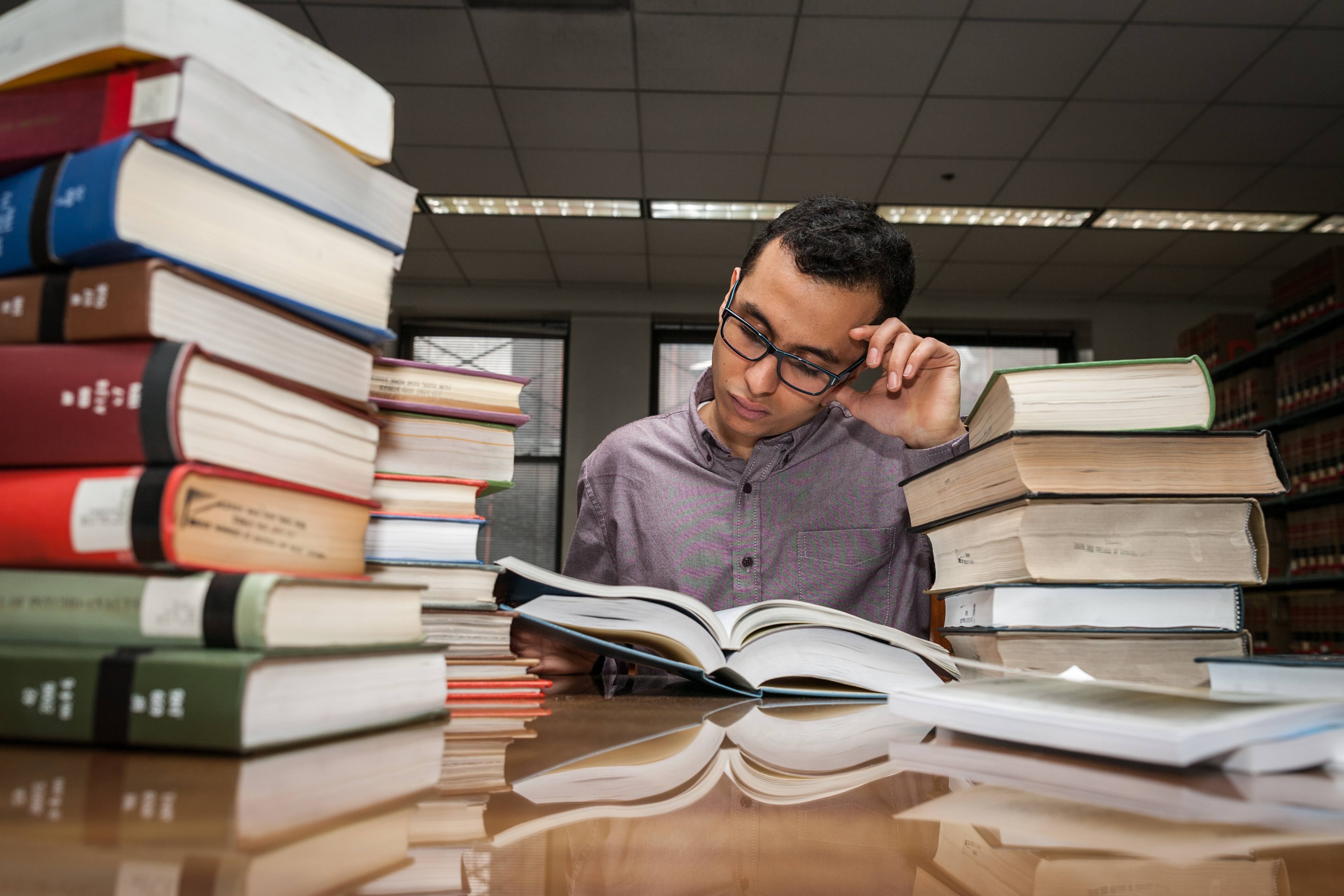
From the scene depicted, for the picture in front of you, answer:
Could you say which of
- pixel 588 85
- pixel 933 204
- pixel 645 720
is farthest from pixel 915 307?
pixel 645 720

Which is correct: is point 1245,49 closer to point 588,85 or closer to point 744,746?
point 588,85

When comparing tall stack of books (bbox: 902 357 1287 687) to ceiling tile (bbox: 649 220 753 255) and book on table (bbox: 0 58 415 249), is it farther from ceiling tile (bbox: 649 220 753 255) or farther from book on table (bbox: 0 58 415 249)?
ceiling tile (bbox: 649 220 753 255)

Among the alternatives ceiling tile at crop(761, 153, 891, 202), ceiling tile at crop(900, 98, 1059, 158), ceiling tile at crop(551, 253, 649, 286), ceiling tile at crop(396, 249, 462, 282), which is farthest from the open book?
ceiling tile at crop(396, 249, 462, 282)

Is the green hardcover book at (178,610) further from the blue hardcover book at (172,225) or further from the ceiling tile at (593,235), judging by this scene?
the ceiling tile at (593,235)

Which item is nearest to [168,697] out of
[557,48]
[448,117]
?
[557,48]

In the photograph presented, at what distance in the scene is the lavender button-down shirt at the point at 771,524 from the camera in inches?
59.3

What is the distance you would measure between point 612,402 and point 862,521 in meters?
4.11

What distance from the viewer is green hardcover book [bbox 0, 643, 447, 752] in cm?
38

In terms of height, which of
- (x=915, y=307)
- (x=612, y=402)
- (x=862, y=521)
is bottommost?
(x=862, y=521)

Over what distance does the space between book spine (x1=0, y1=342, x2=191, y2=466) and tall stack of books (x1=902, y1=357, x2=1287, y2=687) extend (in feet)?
2.15

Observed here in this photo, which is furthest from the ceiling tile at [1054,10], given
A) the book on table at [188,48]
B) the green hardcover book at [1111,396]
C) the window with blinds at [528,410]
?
the window with blinds at [528,410]

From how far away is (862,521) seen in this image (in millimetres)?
1552

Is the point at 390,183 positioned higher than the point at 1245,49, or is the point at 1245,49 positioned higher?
the point at 1245,49

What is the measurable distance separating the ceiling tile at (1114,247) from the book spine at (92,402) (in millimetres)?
4921
